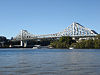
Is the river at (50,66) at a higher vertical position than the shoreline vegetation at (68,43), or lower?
lower

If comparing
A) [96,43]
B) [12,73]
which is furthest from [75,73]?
[96,43]

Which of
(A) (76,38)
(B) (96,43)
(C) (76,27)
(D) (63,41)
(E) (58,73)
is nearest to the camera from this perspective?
(E) (58,73)

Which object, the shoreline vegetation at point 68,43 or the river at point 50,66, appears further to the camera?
the shoreline vegetation at point 68,43

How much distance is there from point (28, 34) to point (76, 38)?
37.5 metres

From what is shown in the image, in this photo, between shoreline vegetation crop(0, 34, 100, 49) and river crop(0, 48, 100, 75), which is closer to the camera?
river crop(0, 48, 100, 75)

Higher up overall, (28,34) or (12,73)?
(28,34)

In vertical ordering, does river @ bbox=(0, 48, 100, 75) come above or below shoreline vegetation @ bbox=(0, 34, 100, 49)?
below

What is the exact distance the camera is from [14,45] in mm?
153250

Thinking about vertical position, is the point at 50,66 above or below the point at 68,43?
below

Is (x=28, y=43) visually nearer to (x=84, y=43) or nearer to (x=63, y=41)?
(x=63, y=41)

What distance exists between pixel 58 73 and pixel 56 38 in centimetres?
12094

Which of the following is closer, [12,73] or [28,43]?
[12,73]

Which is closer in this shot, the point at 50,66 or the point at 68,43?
the point at 50,66

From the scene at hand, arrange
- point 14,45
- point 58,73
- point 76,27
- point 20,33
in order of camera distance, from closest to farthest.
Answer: point 58,73, point 76,27, point 14,45, point 20,33
